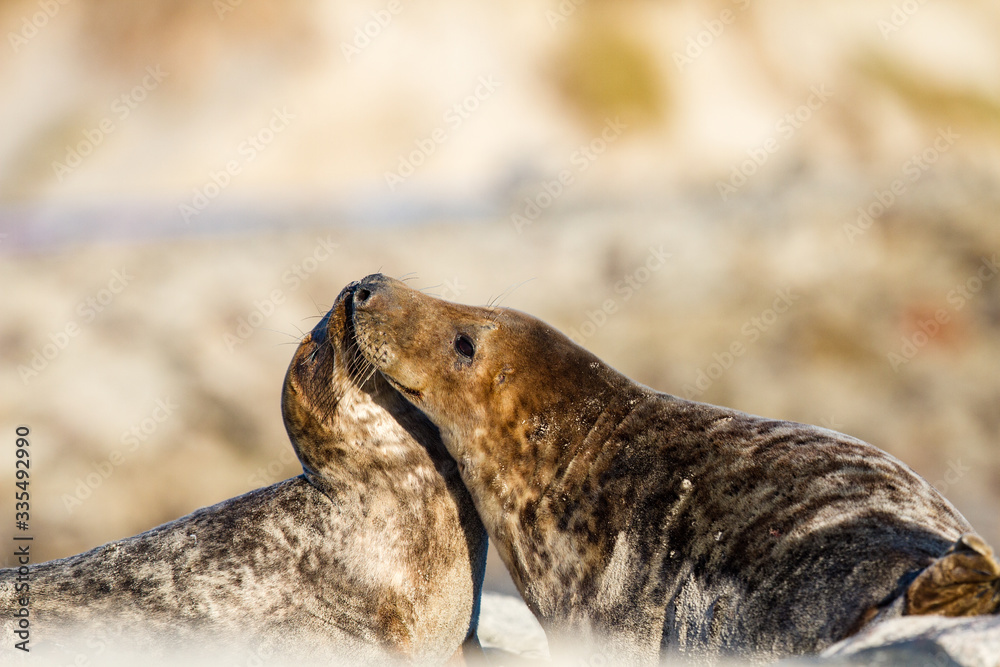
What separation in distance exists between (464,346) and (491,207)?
11009 millimetres

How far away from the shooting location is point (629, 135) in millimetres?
16703

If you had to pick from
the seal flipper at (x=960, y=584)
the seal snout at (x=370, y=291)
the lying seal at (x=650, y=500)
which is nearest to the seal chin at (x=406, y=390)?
the lying seal at (x=650, y=500)

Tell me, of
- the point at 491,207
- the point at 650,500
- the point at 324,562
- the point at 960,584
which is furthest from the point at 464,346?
the point at 491,207

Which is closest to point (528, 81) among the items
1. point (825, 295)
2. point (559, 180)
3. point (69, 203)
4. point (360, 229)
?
point (559, 180)

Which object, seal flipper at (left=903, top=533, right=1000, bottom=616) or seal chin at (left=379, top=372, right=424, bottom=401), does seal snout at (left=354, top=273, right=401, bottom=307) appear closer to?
seal chin at (left=379, top=372, right=424, bottom=401)

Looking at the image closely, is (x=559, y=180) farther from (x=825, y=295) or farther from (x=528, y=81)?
(x=825, y=295)

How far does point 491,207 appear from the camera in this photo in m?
15.5

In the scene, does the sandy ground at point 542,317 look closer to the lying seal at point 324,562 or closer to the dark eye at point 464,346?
the lying seal at point 324,562

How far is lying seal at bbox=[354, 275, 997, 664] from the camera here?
10.6 feet

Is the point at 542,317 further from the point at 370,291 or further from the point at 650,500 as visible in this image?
the point at 650,500

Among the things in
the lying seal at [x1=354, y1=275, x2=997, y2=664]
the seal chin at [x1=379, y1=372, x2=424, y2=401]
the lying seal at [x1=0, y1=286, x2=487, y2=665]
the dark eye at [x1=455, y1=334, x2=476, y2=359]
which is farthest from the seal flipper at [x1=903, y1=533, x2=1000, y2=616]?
the lying seal at [x1=0, y1=286, x2=487, y2=665]

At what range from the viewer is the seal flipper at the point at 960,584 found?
2.62 meters

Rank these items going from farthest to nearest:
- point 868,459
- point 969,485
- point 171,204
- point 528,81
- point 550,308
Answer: point 528,81
point 171,204
point 550,308
point 969,485
point 868,459

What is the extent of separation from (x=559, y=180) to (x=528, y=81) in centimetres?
196
